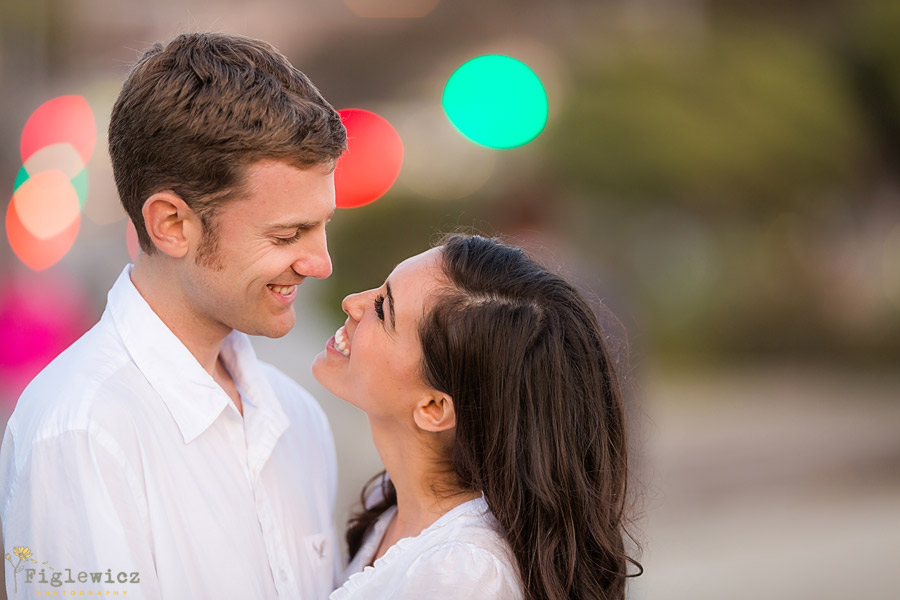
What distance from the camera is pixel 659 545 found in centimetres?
615

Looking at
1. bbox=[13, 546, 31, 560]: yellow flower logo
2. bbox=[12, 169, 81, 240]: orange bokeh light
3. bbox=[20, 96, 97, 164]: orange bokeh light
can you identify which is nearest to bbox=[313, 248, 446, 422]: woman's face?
bbox=[13, 546, 31, 560]: yellow flower logo

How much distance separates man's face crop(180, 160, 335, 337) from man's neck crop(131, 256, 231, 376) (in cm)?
2

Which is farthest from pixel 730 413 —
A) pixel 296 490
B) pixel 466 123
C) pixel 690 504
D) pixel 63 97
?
pixel 63 97

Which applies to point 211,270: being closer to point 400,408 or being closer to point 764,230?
point 400,408

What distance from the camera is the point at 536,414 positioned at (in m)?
2.16

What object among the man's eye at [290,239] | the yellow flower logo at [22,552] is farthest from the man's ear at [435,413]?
the yellow flower logo at [22,552]

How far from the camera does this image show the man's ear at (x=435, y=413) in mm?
2283

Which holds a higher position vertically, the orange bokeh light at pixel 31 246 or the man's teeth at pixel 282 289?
the orange bokeh light at pixel 31 246

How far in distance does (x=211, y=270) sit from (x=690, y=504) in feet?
18.4

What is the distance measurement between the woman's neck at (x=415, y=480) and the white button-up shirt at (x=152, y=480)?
28cm

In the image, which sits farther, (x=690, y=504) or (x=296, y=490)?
(x=690, y=504)

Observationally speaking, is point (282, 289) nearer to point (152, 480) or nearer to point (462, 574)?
point (152, 480)

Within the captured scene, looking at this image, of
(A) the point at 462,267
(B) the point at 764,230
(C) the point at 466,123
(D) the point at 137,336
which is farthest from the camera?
(B) the point at 764,230

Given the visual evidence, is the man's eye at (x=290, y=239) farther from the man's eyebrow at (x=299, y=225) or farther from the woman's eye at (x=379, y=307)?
the woman's eye at (x=379, y=307)
